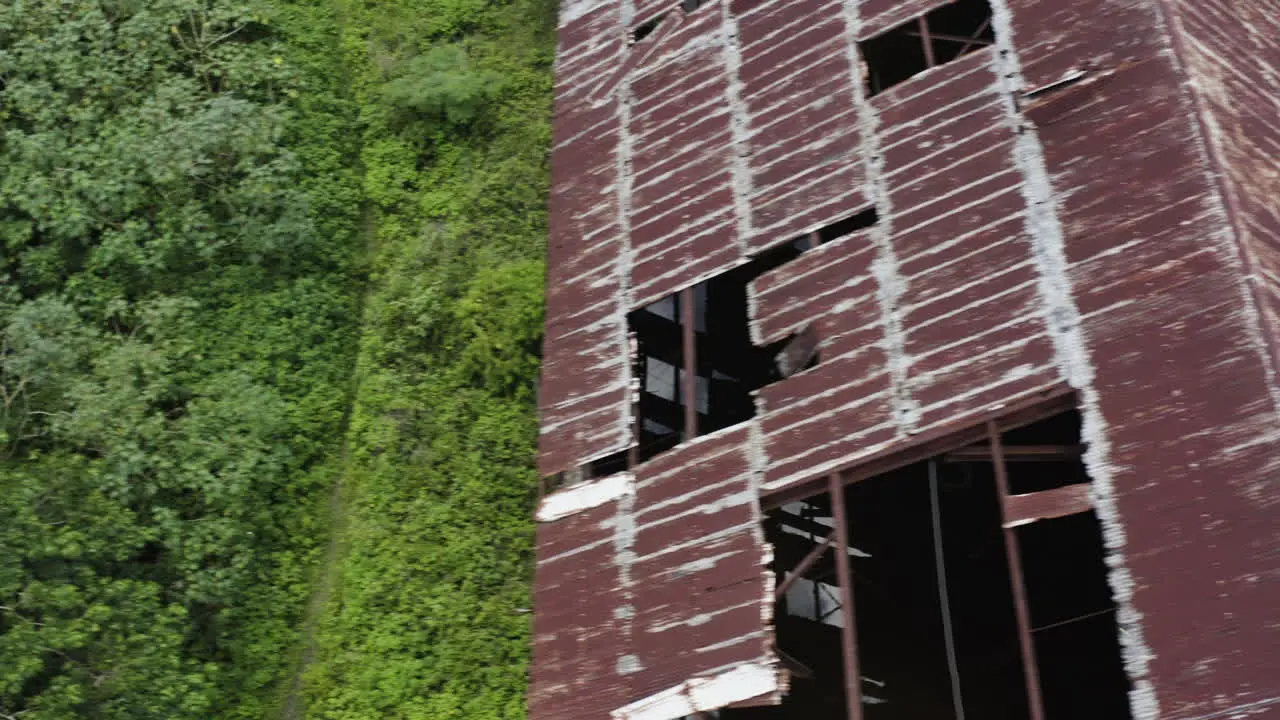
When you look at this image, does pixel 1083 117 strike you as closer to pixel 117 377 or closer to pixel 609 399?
pixel 609 399

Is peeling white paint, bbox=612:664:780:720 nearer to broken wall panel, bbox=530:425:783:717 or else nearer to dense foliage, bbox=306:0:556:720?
broken wall panel, bbox=530:425:783:717

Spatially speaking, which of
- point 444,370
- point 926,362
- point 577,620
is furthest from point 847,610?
point 444,370

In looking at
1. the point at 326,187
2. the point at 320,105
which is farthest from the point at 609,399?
the point at 320,105

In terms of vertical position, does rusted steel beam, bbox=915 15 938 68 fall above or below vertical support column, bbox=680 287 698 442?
above

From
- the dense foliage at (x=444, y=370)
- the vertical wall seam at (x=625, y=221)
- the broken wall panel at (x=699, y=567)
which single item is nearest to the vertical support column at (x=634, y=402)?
the vertical wall seam at (x=625, y=221)

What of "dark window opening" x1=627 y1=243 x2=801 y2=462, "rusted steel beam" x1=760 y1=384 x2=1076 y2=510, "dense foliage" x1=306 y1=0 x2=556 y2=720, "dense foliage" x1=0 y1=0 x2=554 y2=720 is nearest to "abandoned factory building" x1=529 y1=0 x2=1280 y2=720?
"rusted steel beam" x1=760 y1=384 x2=1076 y2=510

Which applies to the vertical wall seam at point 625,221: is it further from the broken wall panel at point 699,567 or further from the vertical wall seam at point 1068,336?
the vertical wall seam at point 1068,336
